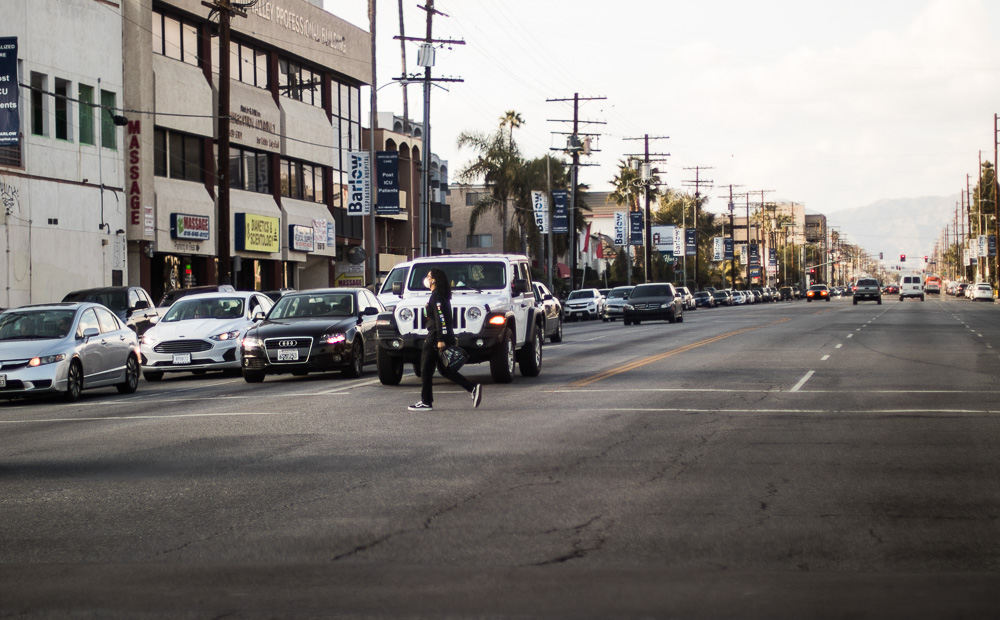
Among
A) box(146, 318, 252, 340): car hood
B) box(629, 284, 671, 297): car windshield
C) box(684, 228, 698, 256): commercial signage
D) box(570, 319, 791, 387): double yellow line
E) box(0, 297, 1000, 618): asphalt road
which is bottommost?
box(0, 297, 1000, 618): asphalt road

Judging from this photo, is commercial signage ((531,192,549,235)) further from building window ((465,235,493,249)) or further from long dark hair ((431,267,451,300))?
long dark hair ((431,267,451,300))

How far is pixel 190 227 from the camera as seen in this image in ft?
145

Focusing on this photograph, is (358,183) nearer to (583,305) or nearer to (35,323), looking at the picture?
(583,305)

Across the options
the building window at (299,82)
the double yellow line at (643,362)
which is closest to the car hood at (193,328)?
the double yellow line at (643,362)

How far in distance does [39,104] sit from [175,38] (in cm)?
926

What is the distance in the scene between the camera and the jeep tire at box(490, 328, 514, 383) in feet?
62.9

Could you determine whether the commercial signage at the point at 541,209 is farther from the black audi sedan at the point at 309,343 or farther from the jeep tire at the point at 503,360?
the jeep tire at the point at 503,360

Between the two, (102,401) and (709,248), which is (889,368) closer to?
A: (102,401)

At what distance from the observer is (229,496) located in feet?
30.7

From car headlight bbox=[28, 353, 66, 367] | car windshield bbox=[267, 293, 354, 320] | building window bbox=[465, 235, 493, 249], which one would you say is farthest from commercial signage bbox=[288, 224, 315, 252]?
building window bbox=[465, 235, 493, 249]

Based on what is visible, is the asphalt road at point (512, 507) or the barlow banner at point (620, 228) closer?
the asphalt road at point (512, 507)

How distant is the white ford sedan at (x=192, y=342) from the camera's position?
23.4 meters

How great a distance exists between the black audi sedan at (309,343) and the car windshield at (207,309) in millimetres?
2105

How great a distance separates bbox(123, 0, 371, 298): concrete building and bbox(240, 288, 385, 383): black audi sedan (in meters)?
16.6
